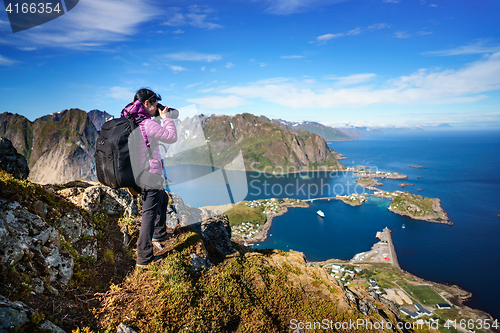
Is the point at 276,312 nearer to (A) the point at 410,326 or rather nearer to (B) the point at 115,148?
(B) the point at 115,148

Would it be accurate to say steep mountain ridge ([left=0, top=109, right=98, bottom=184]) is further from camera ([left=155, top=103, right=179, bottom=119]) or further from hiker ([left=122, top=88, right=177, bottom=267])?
camera ([left=155, top=103, right=179, bottom=119])

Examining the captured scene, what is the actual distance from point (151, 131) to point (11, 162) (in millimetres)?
5357

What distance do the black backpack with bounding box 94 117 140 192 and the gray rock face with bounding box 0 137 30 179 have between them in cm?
386

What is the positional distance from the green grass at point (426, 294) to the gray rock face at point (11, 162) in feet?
219

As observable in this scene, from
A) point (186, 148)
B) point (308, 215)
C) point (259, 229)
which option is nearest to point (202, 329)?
point (186, 148)

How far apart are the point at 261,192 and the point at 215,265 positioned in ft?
451

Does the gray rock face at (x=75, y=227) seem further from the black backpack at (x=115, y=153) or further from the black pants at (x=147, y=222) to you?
the black backpack at (x=115, y=153)

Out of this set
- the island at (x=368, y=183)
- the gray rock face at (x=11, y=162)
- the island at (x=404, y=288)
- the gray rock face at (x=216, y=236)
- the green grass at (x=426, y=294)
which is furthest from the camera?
the island at (x=368, y=183)

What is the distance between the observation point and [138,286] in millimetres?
4938

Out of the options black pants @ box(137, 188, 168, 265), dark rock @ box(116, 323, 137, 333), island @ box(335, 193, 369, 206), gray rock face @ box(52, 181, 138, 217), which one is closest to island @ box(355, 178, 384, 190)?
island @ box(335, 193, 369, 206)

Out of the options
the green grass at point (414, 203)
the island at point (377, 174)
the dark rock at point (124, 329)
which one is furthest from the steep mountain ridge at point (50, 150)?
the island at point (377, 174)

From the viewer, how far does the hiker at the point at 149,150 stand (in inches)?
186

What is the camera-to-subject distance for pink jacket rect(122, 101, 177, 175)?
15.4 ft

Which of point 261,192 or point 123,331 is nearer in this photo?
point 123,331
